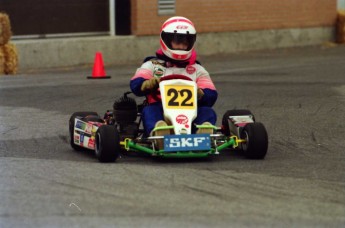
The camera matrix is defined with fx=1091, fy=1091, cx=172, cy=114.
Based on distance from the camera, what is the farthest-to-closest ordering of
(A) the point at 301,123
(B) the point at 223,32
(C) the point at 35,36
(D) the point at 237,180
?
1. (B) the point at 223,32
2. (C) the point at 35,36
3. (A) the point at 301,123
4. (D) the point at 237,180

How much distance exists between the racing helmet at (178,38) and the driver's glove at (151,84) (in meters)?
0.43

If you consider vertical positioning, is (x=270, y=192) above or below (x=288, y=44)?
above

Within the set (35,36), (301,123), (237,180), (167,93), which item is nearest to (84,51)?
(35,36)

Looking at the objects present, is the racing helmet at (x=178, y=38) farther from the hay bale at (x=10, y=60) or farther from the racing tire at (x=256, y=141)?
the hay bale at (x=10, y=60)

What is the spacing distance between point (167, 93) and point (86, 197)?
92.0 inches

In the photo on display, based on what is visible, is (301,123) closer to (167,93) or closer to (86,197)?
(167,93)

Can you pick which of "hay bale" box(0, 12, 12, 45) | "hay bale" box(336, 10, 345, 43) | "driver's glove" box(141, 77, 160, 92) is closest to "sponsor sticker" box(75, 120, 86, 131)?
"driver's glove" box(141, 77, 160, 92)

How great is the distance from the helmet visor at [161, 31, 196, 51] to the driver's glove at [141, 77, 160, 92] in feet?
1.62

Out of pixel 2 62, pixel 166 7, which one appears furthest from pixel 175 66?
pixel 166 7

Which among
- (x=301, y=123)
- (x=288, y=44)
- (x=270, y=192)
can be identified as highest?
(x=270, y=192)

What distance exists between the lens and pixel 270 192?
8086 mm

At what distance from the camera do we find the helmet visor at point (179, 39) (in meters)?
10.5

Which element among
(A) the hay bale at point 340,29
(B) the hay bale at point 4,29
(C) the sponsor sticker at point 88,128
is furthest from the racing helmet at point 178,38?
(A) the hay bale at point 340,29

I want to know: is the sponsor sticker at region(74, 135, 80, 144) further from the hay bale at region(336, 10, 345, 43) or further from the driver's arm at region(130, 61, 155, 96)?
the hay bale at region(336, 10, 345, 43)
